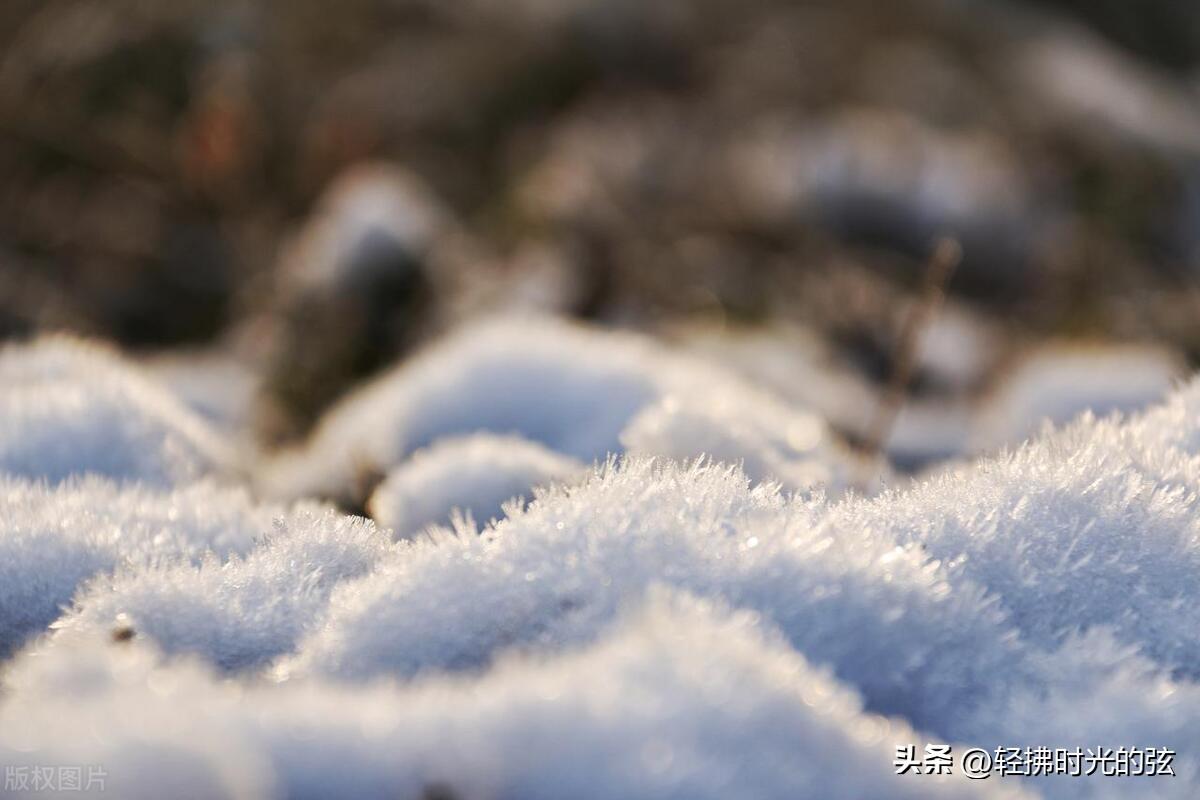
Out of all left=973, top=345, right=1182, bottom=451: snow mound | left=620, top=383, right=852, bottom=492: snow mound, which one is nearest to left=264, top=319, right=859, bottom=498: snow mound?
left=620, top=383, right=852, bottom=492: snow mound

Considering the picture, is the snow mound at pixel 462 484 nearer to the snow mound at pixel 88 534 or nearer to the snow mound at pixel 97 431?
the snow mound at pixel 88 534

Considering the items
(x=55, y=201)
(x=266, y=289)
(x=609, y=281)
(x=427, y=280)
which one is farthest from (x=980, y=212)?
(x=55, y=201)

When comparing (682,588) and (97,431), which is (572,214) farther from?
(682,588)

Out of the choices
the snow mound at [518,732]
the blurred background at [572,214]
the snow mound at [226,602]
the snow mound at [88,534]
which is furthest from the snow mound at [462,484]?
the blurred background at [572,214]

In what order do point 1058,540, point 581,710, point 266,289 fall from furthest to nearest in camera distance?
1. point 266,289
2. point 1058,540
3. point 581,710

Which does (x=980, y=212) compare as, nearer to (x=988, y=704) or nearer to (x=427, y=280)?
(x=427, y=280)

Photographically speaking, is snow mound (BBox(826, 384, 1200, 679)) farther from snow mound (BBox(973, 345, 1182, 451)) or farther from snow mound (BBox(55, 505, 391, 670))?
snow mound (BBox(973, 345, 1182, 451))

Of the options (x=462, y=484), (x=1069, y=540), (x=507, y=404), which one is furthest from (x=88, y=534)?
(x=1069, y=540)
